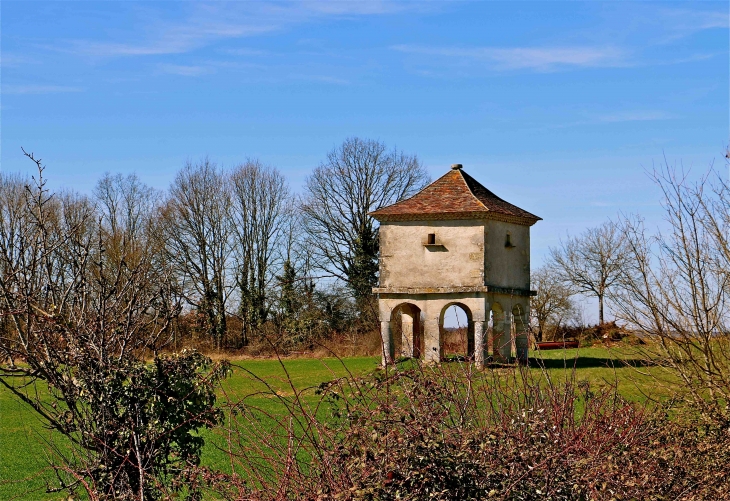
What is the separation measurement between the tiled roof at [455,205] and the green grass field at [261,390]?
462 centimetres

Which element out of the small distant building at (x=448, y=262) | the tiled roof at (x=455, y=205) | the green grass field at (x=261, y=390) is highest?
the tiled roof at (x=455, y=205)

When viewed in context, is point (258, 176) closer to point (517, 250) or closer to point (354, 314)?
point (354, 314)

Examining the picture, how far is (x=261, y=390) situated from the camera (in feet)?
51.2

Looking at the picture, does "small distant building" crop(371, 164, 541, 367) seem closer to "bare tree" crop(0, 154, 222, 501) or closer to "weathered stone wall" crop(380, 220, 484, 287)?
"weathered stone wall" crop(380, 220, 484, 287)

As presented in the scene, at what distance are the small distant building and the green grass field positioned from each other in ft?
7.30

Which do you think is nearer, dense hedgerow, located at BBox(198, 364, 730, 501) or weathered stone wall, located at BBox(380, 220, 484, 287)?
dense hedgerow, located at BBox(198, 364, 730, 501)

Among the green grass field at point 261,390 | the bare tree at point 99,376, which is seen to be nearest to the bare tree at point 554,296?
the green grass field at point 261,390

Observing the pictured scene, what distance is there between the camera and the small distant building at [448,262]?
25156 millimetres

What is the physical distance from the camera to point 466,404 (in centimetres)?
647

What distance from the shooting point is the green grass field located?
9.77m

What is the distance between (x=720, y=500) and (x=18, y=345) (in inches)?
231

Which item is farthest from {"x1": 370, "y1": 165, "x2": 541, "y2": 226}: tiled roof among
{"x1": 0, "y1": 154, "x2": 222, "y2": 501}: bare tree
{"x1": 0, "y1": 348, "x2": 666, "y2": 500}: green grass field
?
{"x1": 0, "y1": 154, "x2": 222, "y2": 501}: bare tree

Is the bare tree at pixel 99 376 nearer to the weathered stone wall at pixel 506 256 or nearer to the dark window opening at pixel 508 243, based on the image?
the weathered stone wall at pixel 506 256

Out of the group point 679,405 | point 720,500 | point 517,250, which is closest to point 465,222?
point 517,250
